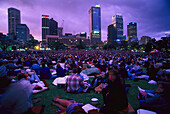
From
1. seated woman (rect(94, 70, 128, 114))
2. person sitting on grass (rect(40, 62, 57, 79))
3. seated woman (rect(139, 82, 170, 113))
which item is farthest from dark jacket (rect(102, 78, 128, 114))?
person sitting on grass (rect(40, 62, 57, 79))

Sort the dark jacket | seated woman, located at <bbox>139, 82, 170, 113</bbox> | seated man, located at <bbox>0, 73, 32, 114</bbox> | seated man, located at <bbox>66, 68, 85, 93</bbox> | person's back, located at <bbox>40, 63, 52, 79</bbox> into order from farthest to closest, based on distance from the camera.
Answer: person's back, located at <bbox>40, 63, 52, 79</bbox>
seated man, located at <bbox>66, 68, 85, 93</bbox>
seated woman, located at <bbox>139, 82, 170, 113</bbox>
the dark jacket
seated man, located at <bbox>0, 73, 32, 114</bbox>

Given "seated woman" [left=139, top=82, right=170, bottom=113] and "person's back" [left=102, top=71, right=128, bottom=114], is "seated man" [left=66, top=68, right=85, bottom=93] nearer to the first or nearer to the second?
"person's back" [left=102, top=71, right=128, bottom=114]

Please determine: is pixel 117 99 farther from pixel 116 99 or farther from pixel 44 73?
pixel 44 73

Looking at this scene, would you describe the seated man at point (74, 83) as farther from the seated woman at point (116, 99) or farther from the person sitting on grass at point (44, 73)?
the person sitting on grass at point (44, 73)

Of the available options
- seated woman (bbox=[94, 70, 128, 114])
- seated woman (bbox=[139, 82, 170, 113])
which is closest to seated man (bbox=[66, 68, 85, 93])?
seated woman (bbox=[94, 70, 128, 114])

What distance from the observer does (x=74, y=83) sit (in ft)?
17.0

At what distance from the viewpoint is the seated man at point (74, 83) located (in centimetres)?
505

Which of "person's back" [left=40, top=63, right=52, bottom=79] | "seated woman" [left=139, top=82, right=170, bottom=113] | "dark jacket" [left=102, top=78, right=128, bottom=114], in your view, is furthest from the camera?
"person's back" [left=40, top=63, right=52, bottom=79]

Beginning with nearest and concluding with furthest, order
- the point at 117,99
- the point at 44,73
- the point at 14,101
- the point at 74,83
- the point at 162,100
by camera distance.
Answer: the point at 14,101, the point at 117,99, the point at 162,100, the point at 74,83, the point at 44,73

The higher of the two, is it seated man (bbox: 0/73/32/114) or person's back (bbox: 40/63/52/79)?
seated man (bbox: 0/73/32/114)

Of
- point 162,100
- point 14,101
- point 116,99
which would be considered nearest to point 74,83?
point 116,99

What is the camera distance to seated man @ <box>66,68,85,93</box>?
5047 mm

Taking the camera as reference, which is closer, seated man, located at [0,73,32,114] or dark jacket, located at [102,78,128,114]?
seated man, located at [0,73,32,114]

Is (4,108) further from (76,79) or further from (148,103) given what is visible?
(148,103)
